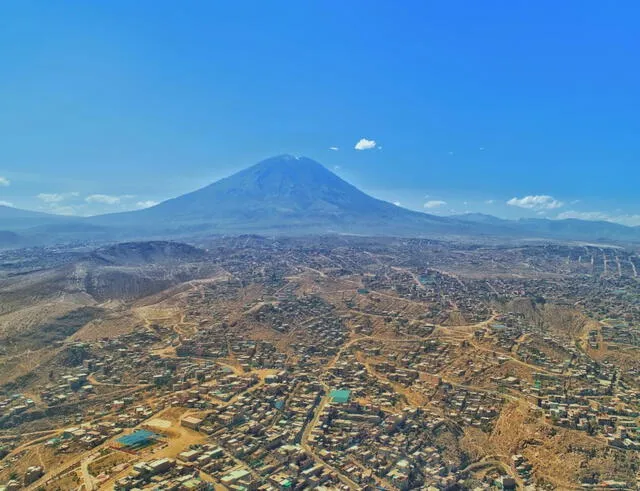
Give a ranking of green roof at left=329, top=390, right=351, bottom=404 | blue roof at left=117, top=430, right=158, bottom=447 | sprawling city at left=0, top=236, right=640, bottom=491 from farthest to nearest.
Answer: green roof at left=329, top=390, right=351, bottom=404
blue roof at left=117, top=430, right=158, bottom=447
sprawling city at left=0, top=236, right=640, bottom=491

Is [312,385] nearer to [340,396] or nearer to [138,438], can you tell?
[340,396]

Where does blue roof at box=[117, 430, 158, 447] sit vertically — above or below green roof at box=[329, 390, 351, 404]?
below

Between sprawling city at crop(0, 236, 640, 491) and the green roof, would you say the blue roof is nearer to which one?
sprawling city at crop(0, 236, 640, 491)

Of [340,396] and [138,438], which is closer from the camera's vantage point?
[138,438]

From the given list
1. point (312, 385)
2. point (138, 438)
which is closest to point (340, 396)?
point (312, 385)

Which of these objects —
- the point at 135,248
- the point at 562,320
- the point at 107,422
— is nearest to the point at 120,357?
the point at 107,422

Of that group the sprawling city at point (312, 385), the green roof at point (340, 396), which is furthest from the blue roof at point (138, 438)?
the green roof at point (340, 396)

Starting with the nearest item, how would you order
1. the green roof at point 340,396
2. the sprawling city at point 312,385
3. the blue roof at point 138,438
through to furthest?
the sprawling city at point 312,385 < the blue roof at point 138,438 < the green roof at point 340,396

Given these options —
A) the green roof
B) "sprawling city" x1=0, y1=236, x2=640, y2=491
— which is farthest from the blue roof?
the green roof

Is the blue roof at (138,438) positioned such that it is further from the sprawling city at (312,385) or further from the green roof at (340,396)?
the green roof at (340,396)
